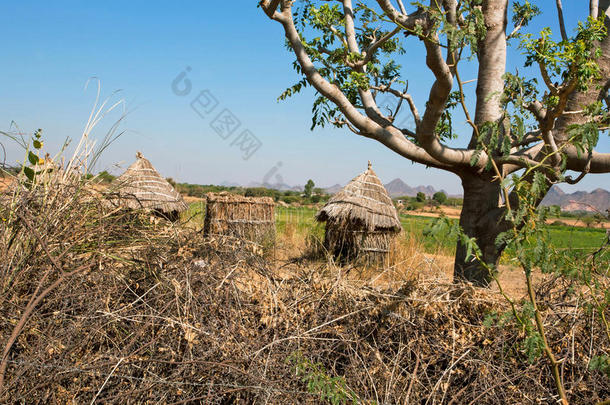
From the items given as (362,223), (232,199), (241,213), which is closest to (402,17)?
(362,223)

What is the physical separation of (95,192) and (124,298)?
2.40 feet

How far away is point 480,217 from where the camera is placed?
3822 millimetres

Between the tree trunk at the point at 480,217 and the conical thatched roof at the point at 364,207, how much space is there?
16.5ft

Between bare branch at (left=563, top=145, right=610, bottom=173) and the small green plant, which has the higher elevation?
bare branch at (left=563, top=145, right=610, bottom=173)

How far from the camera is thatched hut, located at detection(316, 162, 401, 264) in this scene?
9.02 metres

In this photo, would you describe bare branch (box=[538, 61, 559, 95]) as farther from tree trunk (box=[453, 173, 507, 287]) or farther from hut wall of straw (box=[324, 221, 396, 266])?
hut wall of straw (box=[324, 221, 396, 266])

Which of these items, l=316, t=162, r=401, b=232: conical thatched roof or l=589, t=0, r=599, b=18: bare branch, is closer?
l=589, t=0, r=599, b=18: bare branch

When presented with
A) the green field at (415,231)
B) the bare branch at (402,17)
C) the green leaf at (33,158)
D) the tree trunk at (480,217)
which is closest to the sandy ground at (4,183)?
the green leaf at (33,158)

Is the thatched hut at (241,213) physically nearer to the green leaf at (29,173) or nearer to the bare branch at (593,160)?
the bare branch at (593,160)

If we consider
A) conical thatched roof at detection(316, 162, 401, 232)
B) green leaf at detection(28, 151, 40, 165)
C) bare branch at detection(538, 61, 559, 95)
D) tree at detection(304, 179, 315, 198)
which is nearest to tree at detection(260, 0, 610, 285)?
bare branch at detection(538, 61, 559, 95)

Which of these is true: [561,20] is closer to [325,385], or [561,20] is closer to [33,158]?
[325,385]

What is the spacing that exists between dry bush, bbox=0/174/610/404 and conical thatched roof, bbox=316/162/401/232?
6442 millimetres

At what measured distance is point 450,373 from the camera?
2.01 metres

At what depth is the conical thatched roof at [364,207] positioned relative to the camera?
355 inches
